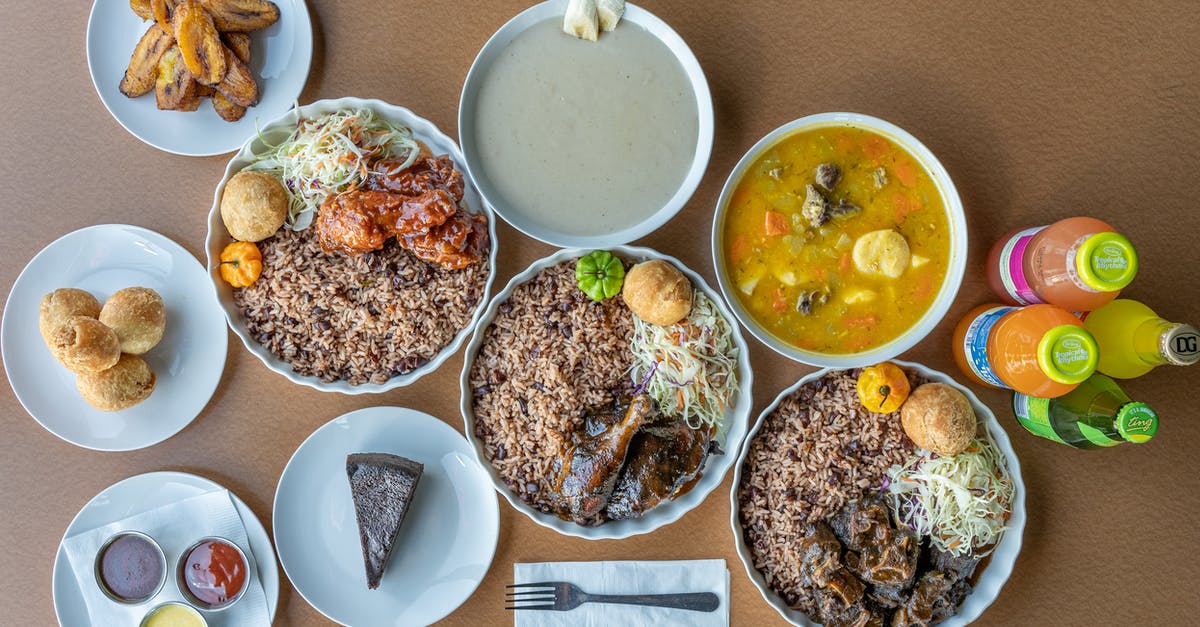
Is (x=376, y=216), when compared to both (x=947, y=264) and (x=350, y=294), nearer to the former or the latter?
(x=350, y=294)

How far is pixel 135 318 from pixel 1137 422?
3.68 meters

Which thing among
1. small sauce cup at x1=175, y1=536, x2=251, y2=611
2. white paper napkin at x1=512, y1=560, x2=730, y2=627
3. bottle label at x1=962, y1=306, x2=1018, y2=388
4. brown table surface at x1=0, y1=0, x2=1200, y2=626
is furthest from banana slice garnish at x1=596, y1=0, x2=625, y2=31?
small sauce cup at x1=175, y1=536, x2=251, y2=611

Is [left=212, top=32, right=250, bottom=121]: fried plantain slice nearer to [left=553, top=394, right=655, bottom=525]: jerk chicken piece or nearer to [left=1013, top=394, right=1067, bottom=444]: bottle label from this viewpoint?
[left=553, top=394, right=655, bottom=525]: jerk chicken piece

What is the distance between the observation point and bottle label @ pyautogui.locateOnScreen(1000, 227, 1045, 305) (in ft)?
9.29

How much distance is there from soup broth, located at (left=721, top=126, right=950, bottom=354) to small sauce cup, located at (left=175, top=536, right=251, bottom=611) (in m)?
2.33

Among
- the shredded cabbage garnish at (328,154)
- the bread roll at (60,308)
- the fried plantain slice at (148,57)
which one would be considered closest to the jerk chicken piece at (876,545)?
the shredded cabbage garnish at (328,154)

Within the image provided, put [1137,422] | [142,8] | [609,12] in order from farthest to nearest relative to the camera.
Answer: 1. [142,8]
2. [609,12]
3. [1137,422]

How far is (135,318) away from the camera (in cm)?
298

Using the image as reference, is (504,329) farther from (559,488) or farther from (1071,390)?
(1071,390)

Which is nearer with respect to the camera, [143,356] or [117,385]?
[117,385]

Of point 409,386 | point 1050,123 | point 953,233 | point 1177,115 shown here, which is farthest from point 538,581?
point 1177,115

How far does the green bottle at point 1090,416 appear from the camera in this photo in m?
2.49

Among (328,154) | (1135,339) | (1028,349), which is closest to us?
(1028,349)

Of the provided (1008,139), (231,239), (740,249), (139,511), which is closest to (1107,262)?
(1008,139)
